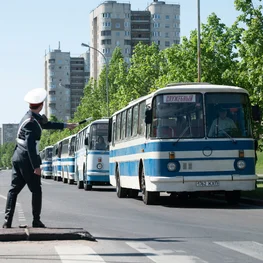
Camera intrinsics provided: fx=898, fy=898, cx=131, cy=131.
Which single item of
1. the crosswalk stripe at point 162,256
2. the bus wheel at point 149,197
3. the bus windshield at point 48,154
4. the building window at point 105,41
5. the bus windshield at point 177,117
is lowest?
the crosswalk stripe at point 162,256

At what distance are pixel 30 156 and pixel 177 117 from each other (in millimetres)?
8773

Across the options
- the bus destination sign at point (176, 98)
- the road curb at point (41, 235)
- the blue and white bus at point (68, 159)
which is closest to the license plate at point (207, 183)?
the bus destination sign at point (176, 98)

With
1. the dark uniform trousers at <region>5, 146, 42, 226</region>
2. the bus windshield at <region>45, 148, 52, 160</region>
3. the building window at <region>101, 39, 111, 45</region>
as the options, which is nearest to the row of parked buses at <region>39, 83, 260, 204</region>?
the dark uniform trousers at <region>5, 146, 42, 226</region>

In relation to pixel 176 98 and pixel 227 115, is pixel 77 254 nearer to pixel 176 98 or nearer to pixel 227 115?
pixel 176 98

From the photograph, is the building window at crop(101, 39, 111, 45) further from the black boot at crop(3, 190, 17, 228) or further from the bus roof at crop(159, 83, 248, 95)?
the black boot at crop(3, 190, 17, 228)

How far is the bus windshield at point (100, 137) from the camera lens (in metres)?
37.5

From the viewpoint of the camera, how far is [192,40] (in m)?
50.9

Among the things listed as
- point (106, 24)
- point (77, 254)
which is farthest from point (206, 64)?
point (106, 24)

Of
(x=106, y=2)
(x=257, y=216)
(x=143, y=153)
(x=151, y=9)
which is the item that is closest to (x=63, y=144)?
(x=143, y=153)

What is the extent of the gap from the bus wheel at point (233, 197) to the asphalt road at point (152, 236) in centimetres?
131

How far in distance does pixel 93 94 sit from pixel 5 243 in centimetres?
8344

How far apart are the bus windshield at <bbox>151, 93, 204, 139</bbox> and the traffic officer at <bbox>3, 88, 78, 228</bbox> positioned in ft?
27.3

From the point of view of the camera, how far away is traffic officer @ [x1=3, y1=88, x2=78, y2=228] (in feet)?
43.5

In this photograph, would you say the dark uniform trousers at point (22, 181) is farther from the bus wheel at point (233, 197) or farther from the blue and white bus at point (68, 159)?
the blue and white bus at point (68, 159)
